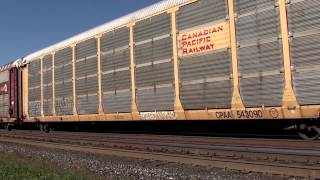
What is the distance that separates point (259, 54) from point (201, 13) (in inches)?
107

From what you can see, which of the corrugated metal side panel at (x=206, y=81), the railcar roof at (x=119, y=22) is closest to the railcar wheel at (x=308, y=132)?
the corrugated metal side panel at (x=206, y=81)

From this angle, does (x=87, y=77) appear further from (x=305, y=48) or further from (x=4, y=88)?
(x=4, y=88)

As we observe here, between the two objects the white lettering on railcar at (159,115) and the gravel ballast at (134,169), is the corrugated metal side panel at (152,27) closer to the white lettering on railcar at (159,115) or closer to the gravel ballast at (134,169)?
the white lettering on railcar at (159,115)

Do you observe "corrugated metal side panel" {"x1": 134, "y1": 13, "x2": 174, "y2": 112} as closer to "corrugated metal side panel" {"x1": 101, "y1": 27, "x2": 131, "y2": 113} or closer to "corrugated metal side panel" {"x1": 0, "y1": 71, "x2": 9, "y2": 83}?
"corrugated metal side panel" {"x1": 101, "y1": 27, "x2": 131, "y2": 113}

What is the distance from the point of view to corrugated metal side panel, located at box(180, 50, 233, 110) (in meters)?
12.5

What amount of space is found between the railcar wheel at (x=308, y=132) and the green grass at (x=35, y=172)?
17.3ft

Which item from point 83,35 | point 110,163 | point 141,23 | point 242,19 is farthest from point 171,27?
point 83,35

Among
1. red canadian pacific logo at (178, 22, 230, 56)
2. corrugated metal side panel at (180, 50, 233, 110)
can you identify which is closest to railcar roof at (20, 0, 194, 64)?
red canadian pacific logo at (178, 22, 230, 56)

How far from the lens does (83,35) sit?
2050 cm

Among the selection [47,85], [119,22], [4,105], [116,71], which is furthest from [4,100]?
[119,22]

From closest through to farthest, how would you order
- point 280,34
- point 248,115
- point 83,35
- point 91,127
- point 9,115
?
point 280,34 < point 248,115 < point 83,35 < point 91,127 < point 9,115

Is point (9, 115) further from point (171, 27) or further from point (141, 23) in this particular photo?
point (171, 27)

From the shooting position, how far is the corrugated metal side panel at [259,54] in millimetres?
11047

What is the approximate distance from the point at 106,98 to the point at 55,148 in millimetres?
3458
